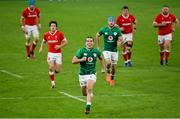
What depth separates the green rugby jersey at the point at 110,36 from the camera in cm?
3409

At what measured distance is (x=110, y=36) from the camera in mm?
34219

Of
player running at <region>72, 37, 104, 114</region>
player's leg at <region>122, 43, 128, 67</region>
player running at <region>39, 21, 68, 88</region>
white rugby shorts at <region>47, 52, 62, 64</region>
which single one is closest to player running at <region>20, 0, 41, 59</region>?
player's leg at <region>122, 43, 128, 67</region>

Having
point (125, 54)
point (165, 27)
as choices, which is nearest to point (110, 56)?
point (125, 54)

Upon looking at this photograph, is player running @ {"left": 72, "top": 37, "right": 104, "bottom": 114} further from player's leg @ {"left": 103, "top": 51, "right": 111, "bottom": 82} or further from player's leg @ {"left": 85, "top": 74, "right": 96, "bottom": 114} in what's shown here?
player's leg @ {"left": 103, "top": 51, "right": 111, "bottom": 82}

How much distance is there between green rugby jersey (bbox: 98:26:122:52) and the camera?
34.1 metres

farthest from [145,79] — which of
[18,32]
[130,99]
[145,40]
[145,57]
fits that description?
[18,32]

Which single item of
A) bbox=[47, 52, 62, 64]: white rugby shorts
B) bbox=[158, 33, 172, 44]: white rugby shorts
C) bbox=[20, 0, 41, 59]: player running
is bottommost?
bbox=[47, 52, 62, 64]: white rugby shorts

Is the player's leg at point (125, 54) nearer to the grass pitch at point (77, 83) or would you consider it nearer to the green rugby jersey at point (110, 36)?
the grass pitch at point (77, 83)

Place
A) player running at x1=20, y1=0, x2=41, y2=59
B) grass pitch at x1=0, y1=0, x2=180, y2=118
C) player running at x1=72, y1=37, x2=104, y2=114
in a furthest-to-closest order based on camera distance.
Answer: player running at x1=20, y1=0, x2=41, y2=59 < grass pitch at x1=0, y1=0, x2=180, y2=118 < player running at x1=72, y1=37, x2=104, y2=114

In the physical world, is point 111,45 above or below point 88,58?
above

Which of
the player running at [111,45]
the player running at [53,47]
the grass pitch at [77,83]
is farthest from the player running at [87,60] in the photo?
the player running at [111,45]

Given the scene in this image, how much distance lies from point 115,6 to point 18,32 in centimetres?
1916

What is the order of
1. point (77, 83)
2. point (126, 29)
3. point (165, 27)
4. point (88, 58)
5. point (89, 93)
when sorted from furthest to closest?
1. point (165, 27)
2. point (126, 29)
3. point (77, 83)
4. point (88, 58)
5. point (89, 93)

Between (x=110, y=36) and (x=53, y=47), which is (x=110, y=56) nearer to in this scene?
(x=110, y=36)
